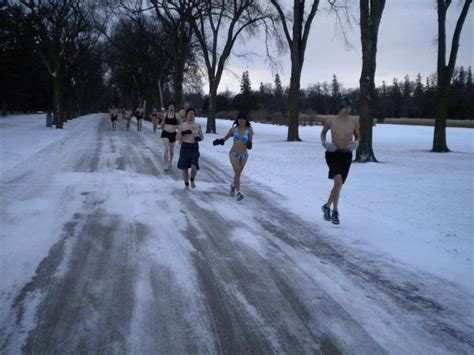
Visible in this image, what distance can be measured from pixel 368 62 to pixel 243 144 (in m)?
7.95

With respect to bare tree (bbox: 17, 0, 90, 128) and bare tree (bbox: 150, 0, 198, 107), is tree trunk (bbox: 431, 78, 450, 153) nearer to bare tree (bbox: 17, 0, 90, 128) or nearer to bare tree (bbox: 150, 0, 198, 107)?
bare tree (bbox: 150, 0, 198, 107)

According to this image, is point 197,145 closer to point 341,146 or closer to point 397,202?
point 341,146

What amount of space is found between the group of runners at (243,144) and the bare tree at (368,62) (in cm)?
620

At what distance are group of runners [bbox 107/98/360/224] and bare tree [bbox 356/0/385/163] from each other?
20.3 feet

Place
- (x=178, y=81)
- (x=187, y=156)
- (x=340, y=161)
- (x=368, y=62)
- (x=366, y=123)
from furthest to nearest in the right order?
(x=178, y=81), (x=366, y=123), (x=368, y=62), (x=187, y=156), (x=340, y=161)

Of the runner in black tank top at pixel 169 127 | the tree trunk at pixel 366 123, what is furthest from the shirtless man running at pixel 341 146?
the tree trunk at pixel 366 123

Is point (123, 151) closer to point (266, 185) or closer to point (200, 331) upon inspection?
point (266, 185)

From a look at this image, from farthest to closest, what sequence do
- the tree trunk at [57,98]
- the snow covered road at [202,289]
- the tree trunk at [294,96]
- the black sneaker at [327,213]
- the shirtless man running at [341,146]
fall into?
the tree trunk at [57,98]
the tree trunk at [294,96]
the black sneaker at [327,213]
the shirtless man running at [341,146]
the snow covered road at [202,289]

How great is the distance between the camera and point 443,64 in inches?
784

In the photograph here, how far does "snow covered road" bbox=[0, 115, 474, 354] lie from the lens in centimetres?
339

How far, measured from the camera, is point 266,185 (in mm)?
10617

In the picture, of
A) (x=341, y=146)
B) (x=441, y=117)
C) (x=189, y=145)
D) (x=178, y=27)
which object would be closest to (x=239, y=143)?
(x=189, y=145)

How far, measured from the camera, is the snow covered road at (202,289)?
3.39 meters

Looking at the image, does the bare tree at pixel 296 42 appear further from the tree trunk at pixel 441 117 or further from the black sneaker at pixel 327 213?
the black sneaker at pixel 327 213
